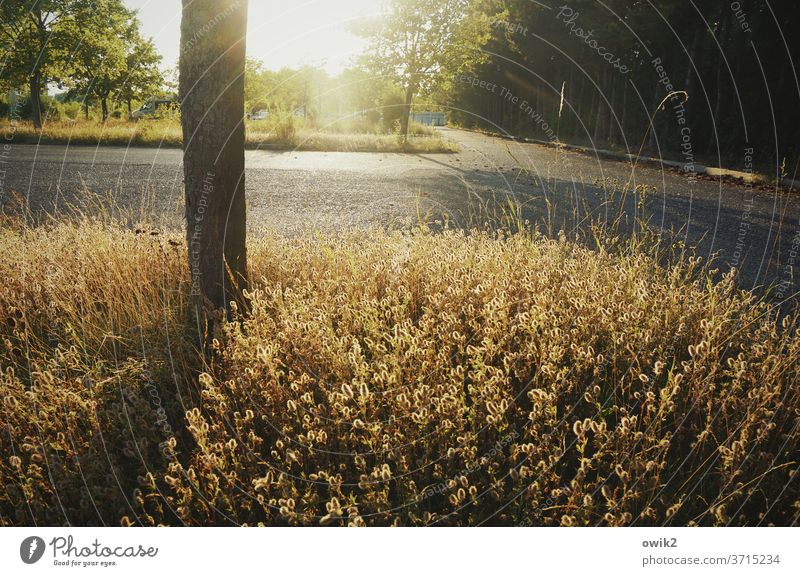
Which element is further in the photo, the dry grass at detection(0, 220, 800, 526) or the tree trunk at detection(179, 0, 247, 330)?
the tree trunk at detection(179, 0, 247, 330)

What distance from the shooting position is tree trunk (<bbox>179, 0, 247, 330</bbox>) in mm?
3172

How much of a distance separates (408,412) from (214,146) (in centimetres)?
219

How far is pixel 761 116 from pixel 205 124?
80.7ft

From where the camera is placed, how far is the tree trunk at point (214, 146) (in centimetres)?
317

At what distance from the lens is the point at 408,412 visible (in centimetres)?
219

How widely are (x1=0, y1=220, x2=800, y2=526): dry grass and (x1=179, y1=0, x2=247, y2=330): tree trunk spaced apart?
1.08 ft

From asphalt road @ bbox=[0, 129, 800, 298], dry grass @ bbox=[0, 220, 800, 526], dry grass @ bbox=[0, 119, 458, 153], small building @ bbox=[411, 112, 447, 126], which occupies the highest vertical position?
small building @ bbox=[411, 112, 447, 126]

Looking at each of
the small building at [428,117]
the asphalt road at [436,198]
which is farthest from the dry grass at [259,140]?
the small building at [428,117]

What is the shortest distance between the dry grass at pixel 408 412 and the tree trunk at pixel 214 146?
0.33 m

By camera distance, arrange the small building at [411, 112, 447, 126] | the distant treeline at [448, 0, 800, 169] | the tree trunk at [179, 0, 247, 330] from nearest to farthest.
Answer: the tree trunk at [179, 0, 247, 330]
the distant treeline at [448, 0, 800, 169]
the small building at [411, 112, 447, 126]

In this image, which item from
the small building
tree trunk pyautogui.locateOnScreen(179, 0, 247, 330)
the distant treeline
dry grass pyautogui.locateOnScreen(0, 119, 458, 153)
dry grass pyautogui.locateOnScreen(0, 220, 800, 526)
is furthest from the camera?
the small building

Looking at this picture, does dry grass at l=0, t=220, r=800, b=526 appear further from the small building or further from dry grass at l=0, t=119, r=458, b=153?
the small building

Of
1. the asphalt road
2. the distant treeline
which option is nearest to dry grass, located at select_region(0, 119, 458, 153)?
the distant treeline

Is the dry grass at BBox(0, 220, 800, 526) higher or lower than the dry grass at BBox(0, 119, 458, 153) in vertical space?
lower
